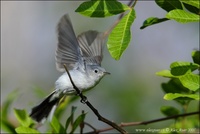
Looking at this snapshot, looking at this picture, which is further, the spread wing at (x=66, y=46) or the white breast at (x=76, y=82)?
the white breast at (x=76, y=82)

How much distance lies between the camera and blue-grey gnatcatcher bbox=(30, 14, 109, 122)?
2373 millimetres

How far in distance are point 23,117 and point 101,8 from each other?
835mm

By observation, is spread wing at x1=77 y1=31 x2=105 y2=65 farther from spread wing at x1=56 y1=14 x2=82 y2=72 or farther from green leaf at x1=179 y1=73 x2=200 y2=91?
green leaf at x1=179 y1=73 x2=200 y2=91

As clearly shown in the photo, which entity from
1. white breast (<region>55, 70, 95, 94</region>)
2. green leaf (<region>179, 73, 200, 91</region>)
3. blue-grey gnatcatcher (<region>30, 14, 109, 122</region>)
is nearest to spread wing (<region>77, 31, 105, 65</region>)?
blue-grey gnatcatcher (<region>30, 14, 109, 122</region>)

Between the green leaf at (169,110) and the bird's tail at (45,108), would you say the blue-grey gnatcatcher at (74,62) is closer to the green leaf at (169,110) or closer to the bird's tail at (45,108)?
the bird's tail at (45,108)

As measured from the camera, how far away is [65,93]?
95.3 inches

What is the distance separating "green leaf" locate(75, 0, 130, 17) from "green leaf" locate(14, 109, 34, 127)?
786 mm

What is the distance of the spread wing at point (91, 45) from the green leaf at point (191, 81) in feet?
2.13

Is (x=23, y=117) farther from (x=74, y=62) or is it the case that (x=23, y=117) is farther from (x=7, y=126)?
(x=74, y=62)

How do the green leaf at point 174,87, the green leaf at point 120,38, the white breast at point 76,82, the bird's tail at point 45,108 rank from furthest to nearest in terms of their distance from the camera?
the bird's tail at point 45,108 → the white breast at point 76,82 → the green leaf at point 174,87 → the green leaf at point 120,38

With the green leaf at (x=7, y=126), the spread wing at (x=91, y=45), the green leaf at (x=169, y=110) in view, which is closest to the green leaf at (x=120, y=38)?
the spread wing at (x=91, y=45)

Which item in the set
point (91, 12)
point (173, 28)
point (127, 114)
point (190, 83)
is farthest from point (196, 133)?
point (173, 28)

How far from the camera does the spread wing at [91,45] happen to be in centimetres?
246

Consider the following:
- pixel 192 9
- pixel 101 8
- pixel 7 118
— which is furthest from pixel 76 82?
pixel 192 9
